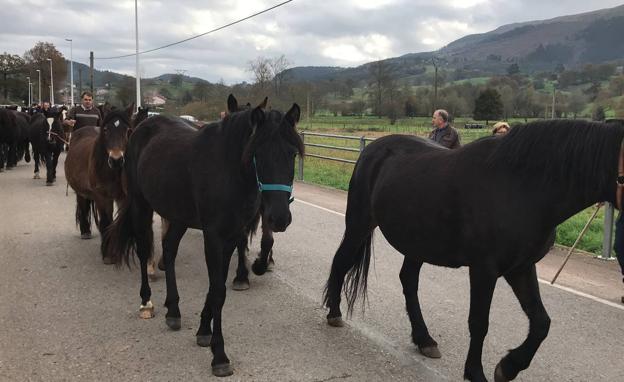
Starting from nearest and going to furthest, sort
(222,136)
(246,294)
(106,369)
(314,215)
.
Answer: (106,369) < (222,136) < (246,294) < (314,215)

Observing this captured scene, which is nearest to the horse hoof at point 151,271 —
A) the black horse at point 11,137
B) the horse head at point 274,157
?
the horse head at point 274,157

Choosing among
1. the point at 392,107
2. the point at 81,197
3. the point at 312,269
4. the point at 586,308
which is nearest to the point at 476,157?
the point at 586,308

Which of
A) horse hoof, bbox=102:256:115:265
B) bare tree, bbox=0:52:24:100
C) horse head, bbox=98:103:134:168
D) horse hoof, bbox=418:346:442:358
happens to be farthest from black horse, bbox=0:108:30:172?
bare tree, bbox=0:52:24:100

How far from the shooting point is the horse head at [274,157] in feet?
10.6

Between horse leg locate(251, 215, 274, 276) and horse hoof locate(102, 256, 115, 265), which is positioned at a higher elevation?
horse leg locate(251, 215, 274, 276)

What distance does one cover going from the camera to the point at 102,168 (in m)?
6.17

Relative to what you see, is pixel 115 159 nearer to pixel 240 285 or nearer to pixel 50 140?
pixel 240 285

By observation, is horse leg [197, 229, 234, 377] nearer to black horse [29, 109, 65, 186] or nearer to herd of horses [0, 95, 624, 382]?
herd of horses [0, 95, 624, 382]

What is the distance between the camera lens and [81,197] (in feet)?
24.4

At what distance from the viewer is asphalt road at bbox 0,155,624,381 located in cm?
352

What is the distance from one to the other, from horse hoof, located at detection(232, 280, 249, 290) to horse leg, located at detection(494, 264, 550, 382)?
2781mm

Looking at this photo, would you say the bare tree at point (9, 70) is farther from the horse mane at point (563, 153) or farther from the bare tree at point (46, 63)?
the horse mane at point (563, 153)

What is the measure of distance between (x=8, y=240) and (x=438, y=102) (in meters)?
58.5

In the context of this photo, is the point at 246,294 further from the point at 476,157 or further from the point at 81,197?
the point at 81,197
